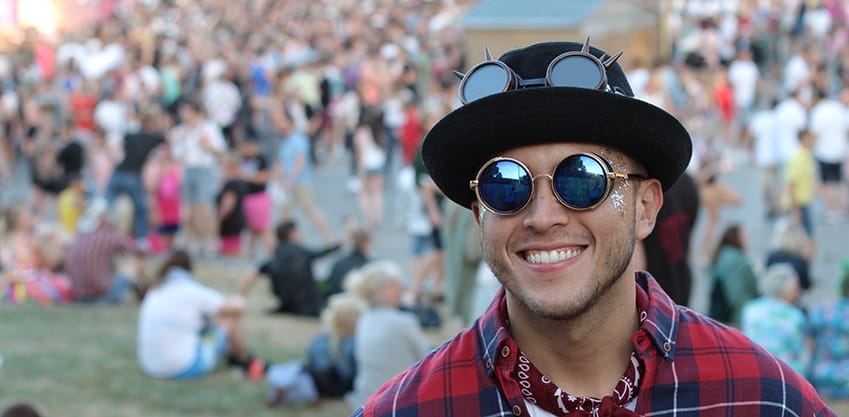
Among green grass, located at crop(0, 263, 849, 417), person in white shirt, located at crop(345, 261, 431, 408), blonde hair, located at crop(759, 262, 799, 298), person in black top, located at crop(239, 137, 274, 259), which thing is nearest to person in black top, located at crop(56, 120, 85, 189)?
person in black top, located at crop(239, 137, 274, 259)

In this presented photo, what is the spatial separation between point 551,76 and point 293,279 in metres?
8.89

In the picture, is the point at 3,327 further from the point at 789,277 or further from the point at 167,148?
the point at 789,277

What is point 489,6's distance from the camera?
10.6 m

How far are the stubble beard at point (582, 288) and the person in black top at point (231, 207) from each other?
1110 cm

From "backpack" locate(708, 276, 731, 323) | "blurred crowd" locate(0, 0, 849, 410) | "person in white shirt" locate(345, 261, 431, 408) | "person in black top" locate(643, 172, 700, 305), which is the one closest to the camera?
"person in black top" locate(643, 172, 700, 305)

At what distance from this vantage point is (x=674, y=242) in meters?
5.83

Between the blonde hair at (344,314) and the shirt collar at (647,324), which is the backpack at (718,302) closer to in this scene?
the blonde hair at (344,314)

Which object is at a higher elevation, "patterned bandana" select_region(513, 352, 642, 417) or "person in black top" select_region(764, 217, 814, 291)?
"patterned bandana" select_region(513, 352, 642, 417)

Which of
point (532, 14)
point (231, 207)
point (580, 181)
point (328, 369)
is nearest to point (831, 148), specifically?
point (532, 14)

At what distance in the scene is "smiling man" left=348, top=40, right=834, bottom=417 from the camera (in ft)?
6.77

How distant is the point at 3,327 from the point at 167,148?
3510 mm

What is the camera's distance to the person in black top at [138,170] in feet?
43.0

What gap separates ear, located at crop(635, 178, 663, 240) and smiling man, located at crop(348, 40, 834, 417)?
0.01m

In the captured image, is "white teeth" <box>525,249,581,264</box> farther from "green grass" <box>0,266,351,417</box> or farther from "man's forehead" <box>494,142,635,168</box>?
"green grass" <box>0,266,351,417</box>
